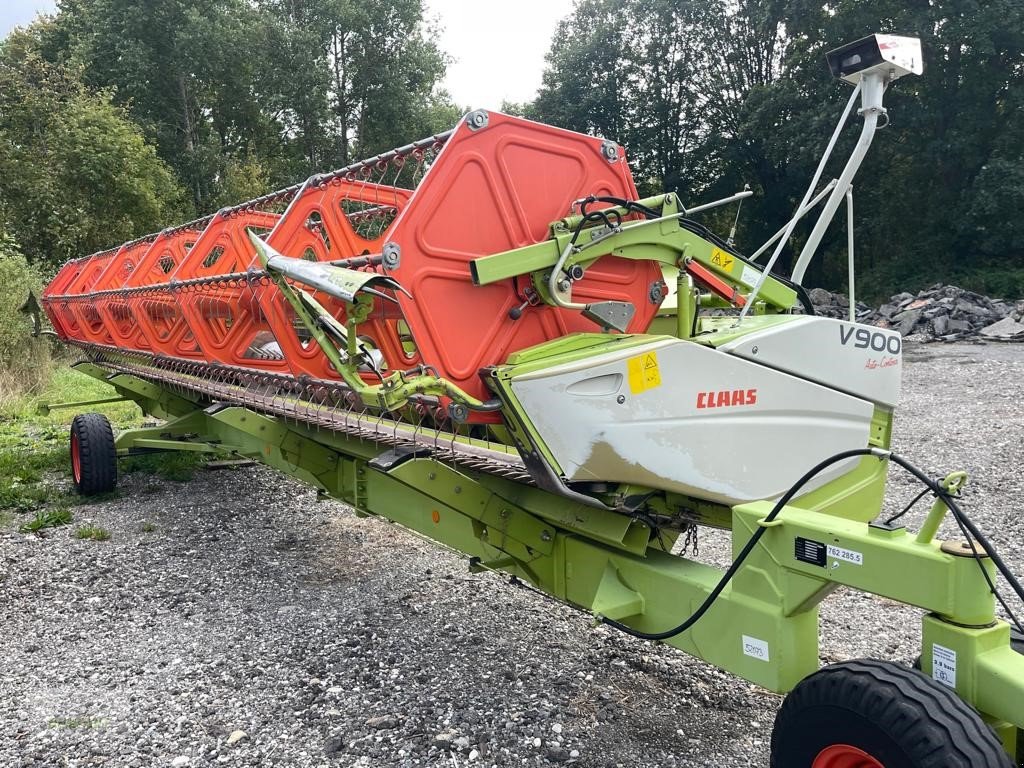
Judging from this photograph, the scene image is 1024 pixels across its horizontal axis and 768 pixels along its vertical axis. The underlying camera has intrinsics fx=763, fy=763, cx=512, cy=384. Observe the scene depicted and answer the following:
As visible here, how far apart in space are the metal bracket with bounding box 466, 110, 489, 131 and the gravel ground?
239 cm

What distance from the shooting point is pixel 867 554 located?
6.60 feet

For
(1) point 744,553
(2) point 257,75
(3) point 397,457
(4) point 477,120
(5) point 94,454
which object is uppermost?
(2) point 257,75

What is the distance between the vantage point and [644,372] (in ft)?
8.64

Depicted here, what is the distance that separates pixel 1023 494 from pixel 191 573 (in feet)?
19.7

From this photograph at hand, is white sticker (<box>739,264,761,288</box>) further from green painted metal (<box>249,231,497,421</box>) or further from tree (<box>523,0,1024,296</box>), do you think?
tree (<box>523,0,1024,296</box>)

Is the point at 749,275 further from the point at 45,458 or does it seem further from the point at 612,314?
Answer: the point at 45,458

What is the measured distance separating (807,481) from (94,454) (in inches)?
236

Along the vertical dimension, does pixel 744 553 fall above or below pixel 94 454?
above

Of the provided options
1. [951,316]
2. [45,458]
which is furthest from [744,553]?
[951,316]

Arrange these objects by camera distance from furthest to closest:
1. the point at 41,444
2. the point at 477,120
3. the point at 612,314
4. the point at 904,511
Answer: the point at 41,444 → the point at 612,314 → the point at 477,120 → the point at 904,511

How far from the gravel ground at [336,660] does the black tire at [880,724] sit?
96cm

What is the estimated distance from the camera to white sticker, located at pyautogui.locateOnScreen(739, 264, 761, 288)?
362 cm

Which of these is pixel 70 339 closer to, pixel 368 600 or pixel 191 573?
pixel 191 573

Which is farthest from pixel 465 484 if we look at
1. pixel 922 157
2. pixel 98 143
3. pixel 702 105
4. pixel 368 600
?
pixel 702 105
